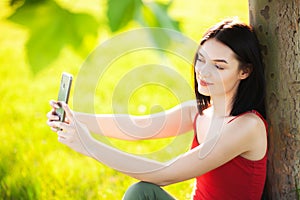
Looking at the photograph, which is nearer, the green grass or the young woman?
the young woman

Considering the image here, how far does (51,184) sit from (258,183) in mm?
1408

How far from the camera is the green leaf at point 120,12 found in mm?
735

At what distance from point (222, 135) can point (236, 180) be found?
0.23m

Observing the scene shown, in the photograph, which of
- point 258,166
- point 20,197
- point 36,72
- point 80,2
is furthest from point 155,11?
point 20,197

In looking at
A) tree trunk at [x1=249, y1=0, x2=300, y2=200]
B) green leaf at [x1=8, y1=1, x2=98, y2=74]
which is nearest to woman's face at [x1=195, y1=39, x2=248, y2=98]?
tree trunk at [x1=249, y1=0, x2=300, y2=200]

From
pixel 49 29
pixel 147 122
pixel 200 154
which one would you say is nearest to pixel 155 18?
pixel 49 29

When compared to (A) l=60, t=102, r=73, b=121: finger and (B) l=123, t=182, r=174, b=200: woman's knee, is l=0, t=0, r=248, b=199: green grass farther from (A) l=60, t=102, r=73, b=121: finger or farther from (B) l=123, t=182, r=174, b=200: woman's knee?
(B) l=123, t=182, r=174, b=200: woman's knee

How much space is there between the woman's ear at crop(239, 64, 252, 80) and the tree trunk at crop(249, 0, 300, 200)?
0.06 m

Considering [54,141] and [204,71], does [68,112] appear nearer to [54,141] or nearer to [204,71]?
[204,71]

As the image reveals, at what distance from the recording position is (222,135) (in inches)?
75.4

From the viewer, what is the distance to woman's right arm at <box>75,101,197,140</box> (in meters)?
2.36

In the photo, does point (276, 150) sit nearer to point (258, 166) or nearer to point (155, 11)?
point (258, 166)

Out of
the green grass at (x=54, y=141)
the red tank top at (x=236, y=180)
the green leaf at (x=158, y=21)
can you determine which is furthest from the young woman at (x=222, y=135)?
the green leaf at (x=158, y=21)

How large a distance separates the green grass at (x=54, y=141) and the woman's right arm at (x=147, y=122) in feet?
0.69
